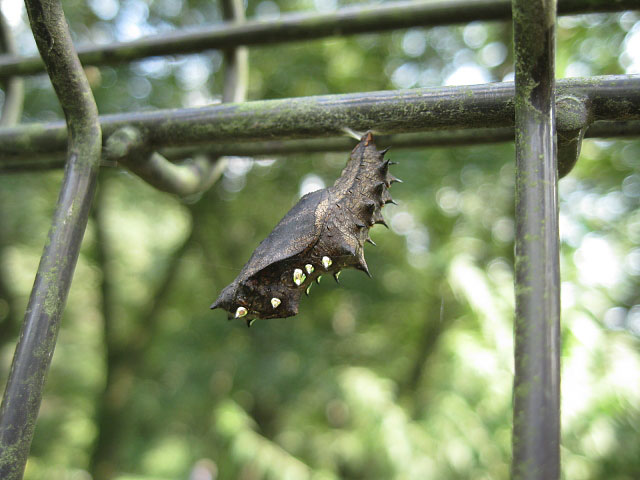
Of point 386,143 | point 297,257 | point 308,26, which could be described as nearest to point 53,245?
point 297,257

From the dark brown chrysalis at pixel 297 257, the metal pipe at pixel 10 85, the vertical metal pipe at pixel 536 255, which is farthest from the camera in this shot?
the metal pipe at pixel 10 85

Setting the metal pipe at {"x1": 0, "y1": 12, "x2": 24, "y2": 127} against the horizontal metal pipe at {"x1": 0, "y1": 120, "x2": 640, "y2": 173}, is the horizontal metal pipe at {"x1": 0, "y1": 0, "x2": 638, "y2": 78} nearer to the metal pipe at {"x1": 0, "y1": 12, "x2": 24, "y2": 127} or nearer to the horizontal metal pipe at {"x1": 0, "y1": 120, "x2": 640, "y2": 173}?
the metal pipe at {"x1": 0, "y1": 12, "x2": 24, "y2": 127}

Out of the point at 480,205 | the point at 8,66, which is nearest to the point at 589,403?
the point at 480,205

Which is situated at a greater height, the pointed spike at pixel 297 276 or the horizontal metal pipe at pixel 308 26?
the horizontal metal pipe at pixel 308 26

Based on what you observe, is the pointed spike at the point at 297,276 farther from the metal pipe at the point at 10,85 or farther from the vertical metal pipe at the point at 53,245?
the metal pipe at the point at 10,85

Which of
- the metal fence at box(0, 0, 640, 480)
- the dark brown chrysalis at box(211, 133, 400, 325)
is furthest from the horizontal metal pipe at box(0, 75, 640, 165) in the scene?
the dark brown chrysalis at box(211, 133, 400, 325)

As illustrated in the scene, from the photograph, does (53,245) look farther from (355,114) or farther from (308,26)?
(308,26)

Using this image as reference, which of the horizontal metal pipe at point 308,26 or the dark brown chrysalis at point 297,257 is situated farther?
the horizontal metal pipe at point 308,26

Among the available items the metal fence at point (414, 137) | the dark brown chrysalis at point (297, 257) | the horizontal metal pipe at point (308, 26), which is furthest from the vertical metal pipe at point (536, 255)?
the horizontal metal pipe at point (308, 26)
